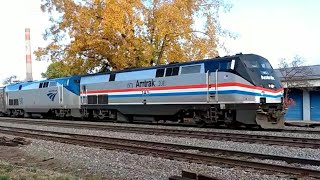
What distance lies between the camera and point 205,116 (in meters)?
19.8

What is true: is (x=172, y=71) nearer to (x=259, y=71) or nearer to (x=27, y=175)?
(x=259, y=71)

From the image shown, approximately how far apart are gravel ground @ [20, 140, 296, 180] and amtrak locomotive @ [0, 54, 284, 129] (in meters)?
7.42

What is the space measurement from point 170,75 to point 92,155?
9.56m

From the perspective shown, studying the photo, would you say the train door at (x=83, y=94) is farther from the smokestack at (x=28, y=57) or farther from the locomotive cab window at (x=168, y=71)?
the smokestack at (x=28, y=57)

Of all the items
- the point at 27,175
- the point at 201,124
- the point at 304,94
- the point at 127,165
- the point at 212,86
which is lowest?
the point at 127,165

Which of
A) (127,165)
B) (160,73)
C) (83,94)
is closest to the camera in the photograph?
(127,165)

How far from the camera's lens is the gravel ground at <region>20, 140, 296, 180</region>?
8.84 meters

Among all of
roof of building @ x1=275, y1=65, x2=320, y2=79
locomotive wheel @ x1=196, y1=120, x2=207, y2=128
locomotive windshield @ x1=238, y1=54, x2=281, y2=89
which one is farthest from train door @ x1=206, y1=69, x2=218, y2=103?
roof of building @ x1=275, y1=65, x2=320, y2=79

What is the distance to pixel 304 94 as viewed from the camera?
3359 centimetres

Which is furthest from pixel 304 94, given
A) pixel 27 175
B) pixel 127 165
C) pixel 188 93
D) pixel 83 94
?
pixel 27 175

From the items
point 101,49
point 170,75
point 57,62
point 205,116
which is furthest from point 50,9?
point 205,116

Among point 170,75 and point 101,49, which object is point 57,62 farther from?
point 170,75

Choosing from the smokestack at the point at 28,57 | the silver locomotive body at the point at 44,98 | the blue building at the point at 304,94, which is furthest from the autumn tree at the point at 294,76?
the smokestack at the point at 28,57

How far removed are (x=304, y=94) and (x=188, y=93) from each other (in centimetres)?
1700
